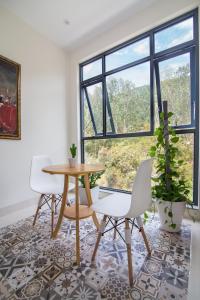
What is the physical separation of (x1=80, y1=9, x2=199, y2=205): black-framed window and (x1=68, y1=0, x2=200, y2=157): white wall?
0.32 ft

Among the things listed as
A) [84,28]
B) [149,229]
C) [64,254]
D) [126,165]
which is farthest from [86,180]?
[84,28]

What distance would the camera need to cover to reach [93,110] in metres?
3.43

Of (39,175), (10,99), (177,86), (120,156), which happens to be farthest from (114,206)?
(10,99)

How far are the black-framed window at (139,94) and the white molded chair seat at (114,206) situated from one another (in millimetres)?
1265

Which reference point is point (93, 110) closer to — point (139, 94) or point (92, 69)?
point (92, 69)

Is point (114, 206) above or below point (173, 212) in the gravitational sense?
above

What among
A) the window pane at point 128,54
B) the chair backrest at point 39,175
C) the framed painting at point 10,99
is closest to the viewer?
the chair backrest at point 39,175

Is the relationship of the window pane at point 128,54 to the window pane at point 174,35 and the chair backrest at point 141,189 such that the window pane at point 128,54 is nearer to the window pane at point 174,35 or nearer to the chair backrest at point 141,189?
the window pane at point 174,35

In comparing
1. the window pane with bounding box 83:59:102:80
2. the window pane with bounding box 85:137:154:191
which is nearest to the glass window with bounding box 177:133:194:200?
the window pane with bounding box 85:137:154:191

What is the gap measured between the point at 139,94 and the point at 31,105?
192cm

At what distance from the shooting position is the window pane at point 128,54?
2.64 m

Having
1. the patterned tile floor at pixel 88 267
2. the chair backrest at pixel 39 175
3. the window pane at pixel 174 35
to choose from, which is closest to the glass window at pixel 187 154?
the patterned tile floor at pixel 88 267

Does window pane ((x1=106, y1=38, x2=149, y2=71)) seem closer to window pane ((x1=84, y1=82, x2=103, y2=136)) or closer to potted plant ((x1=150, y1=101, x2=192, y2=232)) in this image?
window pane ((x1=84, y1=82, x2=103, y2=136))

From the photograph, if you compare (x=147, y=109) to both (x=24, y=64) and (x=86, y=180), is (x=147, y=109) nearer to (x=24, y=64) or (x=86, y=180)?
(x=86, y=180)
